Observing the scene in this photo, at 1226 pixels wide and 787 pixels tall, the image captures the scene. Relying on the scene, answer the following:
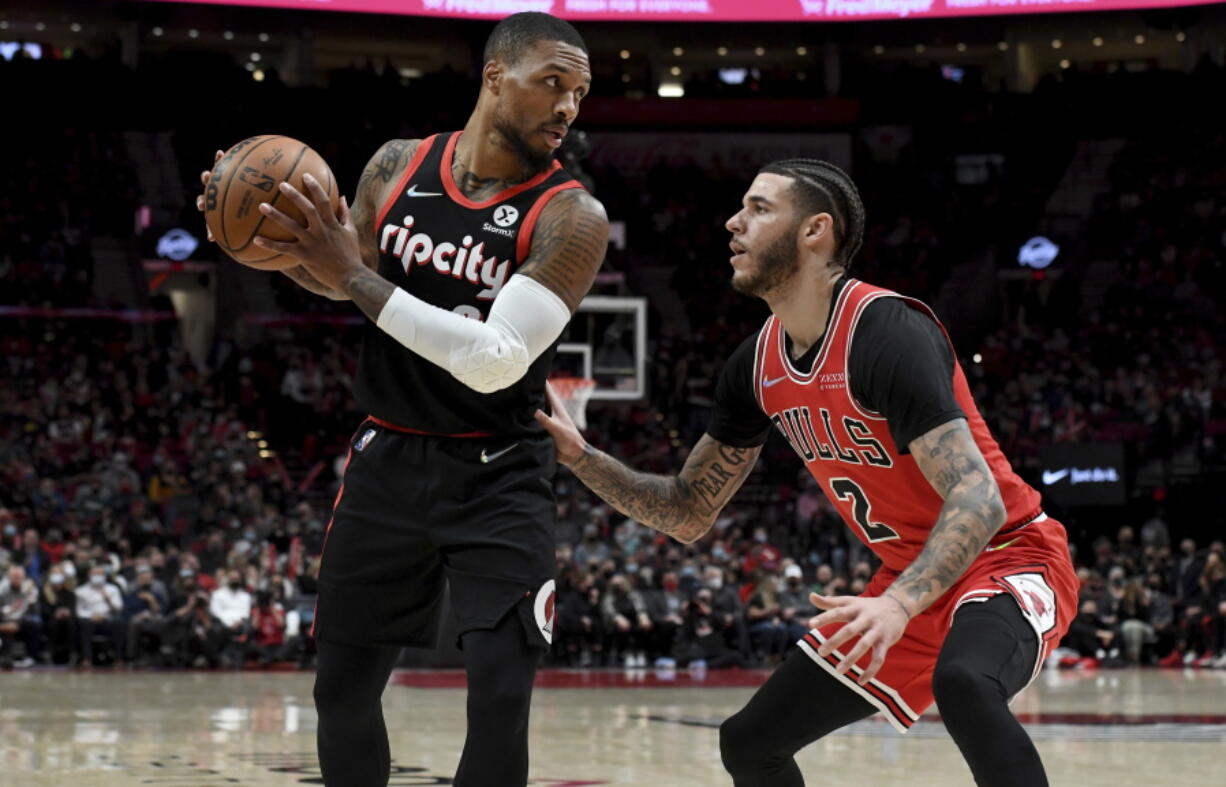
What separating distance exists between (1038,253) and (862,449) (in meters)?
24.9

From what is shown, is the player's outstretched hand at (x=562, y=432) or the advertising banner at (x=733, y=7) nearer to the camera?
the player's outstretched hand at (x=562, y=432)

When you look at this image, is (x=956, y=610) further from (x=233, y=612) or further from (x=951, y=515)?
(x=233, y=612)

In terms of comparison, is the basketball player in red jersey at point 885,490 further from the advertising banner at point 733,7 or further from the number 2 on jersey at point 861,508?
the advertising banner at point 733,7

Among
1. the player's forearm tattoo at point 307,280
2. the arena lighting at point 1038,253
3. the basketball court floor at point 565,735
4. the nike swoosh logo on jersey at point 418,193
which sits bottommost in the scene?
the basketball court floor at point 565,735

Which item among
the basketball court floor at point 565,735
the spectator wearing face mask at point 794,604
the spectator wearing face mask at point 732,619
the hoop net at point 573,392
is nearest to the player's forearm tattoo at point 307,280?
the basketball court floor at point 565,735

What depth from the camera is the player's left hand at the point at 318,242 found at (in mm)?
4059

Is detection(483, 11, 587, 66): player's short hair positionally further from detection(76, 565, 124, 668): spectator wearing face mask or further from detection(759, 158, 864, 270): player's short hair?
detection(76, 565, 124, 668): spectator wearing face mask

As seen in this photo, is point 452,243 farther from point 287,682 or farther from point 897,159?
point 897,159

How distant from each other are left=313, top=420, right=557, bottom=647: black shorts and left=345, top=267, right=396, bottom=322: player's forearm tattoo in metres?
0.44

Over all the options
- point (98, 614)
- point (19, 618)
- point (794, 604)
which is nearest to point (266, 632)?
point (98, 614)

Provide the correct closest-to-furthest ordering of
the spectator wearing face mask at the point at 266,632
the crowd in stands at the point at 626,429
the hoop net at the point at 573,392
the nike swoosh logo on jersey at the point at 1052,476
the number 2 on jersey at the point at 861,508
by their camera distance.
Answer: the number 2 on jersey at the point at 861,508 < the hoop net at the point at 573,392 < the spectator wearing face mask at the point at 266,632 < the crowd in stands at the point at 626,429 < the nike swoosh logo on jersey at the point at 1052,476

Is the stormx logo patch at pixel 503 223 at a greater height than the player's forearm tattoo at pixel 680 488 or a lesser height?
greater

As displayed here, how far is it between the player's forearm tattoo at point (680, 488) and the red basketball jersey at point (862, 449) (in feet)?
1.28

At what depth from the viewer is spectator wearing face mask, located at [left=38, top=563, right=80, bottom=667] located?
53.5 feet
